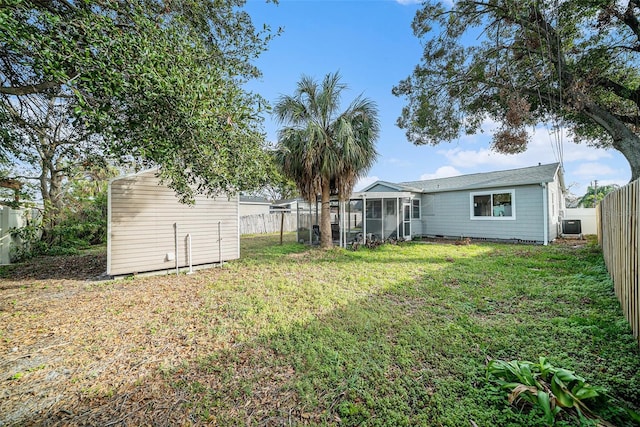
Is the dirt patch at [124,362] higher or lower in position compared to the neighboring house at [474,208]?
lower

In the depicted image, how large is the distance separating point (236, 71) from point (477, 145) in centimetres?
860

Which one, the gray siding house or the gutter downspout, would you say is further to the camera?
the gray siding house

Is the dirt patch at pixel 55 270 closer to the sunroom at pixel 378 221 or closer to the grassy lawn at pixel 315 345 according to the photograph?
the grassy lawn at pixel 315 345

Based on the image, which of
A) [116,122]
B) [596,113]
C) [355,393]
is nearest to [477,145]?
[596,113]

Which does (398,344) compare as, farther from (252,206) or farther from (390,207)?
(252,206)

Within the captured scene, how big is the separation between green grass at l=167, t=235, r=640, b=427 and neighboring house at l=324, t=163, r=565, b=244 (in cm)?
488

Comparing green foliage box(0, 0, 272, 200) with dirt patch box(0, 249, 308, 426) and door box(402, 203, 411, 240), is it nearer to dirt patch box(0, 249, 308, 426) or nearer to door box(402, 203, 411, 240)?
dirt patch box(0, 249, 308, 426)

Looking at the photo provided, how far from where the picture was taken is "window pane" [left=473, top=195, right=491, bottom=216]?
1133cm

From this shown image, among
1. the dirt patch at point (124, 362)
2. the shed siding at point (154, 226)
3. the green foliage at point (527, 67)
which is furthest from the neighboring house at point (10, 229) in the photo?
the green foliage at point (527, 67)

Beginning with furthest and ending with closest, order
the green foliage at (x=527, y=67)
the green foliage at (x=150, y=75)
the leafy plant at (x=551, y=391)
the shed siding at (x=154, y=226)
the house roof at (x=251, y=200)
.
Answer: the house roof at (x=251, y=200), the shed siding at (x=154, y=226), the green foliage at (x=527, y=67), the green foliage at (x=150, y=75), the leafy plant at (x=551, y=391)

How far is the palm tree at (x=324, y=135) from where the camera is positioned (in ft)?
28.0

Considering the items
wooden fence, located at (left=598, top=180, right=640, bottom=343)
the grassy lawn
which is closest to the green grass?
the grassy lawn

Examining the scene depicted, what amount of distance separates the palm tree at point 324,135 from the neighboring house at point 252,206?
1443 cm

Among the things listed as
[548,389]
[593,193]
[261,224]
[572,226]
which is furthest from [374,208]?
[593,193]
